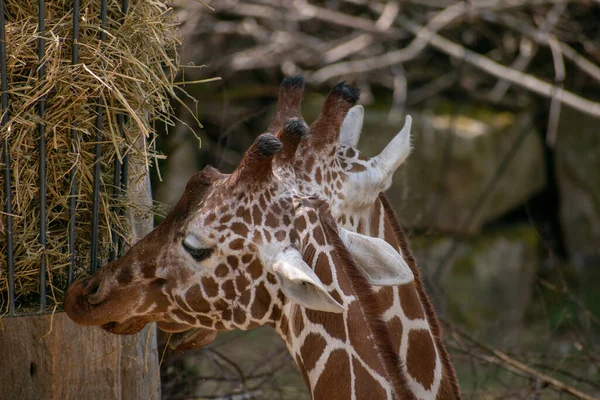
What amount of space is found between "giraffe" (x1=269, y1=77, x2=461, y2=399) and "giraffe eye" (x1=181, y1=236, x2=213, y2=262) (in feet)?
1.35

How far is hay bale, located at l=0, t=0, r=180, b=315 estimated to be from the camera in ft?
8.53

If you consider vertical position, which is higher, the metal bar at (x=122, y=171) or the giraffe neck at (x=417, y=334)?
the metal bar at (x=122, y=171)

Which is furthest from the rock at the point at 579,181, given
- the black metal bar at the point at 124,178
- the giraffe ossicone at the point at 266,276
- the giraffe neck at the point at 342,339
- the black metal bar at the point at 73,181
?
the black metal bar at the point at 73,181

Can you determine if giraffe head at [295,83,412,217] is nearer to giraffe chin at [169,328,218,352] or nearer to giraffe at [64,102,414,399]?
giraffe at [64,102,414,399]

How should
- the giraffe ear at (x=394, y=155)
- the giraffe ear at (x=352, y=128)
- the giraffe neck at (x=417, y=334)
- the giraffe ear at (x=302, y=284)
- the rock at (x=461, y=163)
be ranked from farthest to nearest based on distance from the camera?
1. the rock at (x=461, y=163)
2. the giraffe ear at (x=352, y=128)
3. the giraffe ear at (x=394, y=155)
4. the giraffe neck at (x=417, y=334)
5. the giraffe ear at (x=302, y=284)

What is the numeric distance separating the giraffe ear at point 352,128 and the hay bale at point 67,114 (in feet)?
2.97

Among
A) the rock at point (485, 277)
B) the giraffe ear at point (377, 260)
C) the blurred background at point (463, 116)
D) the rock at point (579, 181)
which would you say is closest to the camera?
the giraffe ear at point (377, 260)

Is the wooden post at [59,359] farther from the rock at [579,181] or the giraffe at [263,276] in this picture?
the rock at [579,181]

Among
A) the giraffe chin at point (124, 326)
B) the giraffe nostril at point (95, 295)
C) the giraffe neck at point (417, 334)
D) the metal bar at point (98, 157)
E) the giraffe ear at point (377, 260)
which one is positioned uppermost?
the metal bar at point (98, 157)

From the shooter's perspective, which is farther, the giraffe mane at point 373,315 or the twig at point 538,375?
the twig at point 538,375

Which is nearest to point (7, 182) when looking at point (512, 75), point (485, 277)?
point (512, 75)

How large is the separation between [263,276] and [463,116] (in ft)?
18.2

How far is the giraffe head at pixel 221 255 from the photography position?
2.61 metres

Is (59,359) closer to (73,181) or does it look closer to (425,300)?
(73,181)
